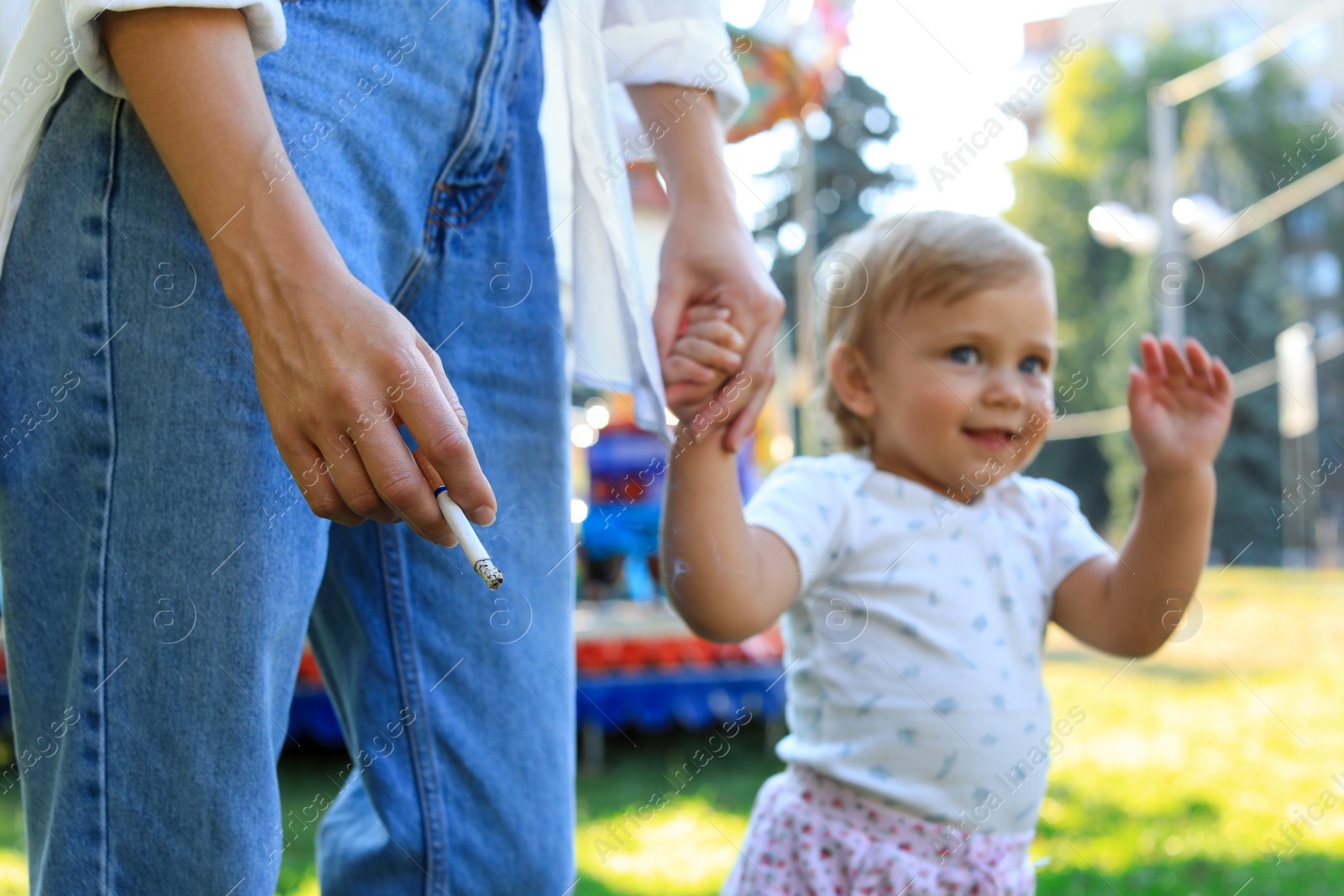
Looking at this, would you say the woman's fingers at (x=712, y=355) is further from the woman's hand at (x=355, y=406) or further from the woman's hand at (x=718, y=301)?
the woman's hand at (x=355, y=406)

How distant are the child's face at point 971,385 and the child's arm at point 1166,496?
→ 12 cm

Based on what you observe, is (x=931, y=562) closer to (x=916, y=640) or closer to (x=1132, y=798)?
(x=916, y=640)

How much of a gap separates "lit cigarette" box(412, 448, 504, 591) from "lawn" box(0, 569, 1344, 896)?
1.93m

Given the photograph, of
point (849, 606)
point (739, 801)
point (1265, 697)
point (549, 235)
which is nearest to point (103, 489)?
point (549, 235)

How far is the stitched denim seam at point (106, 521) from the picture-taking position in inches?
29.3

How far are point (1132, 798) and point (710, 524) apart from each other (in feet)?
7.68

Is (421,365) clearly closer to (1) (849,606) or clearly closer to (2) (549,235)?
(2) (549,235)

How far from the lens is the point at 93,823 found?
744 mm

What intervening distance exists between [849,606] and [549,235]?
0.57m

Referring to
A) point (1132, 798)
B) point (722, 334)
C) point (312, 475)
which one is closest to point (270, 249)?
point (312, 475)

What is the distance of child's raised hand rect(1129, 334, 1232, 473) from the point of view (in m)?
1.39

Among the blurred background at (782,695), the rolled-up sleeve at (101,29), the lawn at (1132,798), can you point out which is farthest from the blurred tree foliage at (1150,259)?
the rolled-up sleeve at (101,29)

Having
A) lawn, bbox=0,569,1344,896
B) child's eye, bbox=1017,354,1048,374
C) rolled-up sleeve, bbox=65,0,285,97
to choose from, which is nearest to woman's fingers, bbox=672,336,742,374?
child's eye, bbox=1017,354,1048,374

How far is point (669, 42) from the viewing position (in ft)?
4.13
